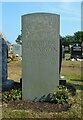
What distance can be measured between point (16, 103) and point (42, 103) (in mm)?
669

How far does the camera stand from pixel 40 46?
25.5ft

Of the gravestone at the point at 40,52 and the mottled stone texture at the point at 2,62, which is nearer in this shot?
the gravestone at the point at 40,52

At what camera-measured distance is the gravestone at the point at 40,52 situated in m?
7.73

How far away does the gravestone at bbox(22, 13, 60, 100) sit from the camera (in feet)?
25.4

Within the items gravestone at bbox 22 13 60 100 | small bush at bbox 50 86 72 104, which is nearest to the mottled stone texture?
gravestone at bbox 22 13 60 100

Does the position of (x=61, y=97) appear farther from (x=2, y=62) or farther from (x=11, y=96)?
(x=2, y=62)

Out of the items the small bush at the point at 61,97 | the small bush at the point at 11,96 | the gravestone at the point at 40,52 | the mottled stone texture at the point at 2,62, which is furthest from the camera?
the mottled stone texture at the point at 2,62

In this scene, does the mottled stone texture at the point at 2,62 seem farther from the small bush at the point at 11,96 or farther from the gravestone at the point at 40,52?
the gravestone at the point at 40,52

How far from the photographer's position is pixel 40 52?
7781mm

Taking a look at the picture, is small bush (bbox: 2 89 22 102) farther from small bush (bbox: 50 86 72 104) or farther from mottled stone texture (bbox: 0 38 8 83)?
mottled stone texture (bbox: 0 38 8 83)

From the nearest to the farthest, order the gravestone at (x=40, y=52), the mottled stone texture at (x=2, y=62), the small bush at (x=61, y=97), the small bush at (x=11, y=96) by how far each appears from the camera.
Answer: the small bush at (x=61, y=97), the small bush at (x=11, y=96), the gravestone at (x=40, y=52), the mottled stone texture at (x=2, y=62)

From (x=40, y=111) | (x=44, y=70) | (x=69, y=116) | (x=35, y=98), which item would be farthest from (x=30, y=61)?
(x=69, y=116)

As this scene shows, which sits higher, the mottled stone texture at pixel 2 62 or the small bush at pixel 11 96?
the mottled stone texture at pixel 2 62

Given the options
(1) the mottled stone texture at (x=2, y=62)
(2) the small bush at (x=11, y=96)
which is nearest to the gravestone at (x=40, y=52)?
(2) the small bush at (x=11, y=96)
